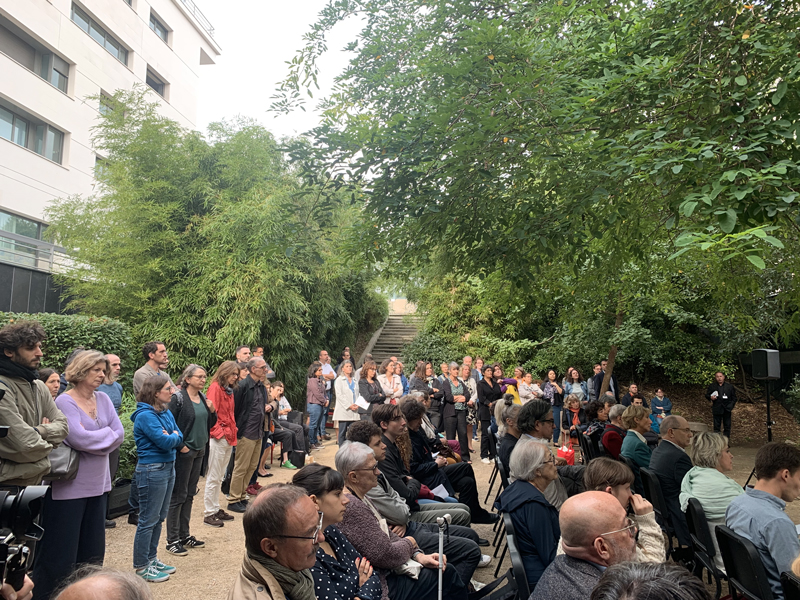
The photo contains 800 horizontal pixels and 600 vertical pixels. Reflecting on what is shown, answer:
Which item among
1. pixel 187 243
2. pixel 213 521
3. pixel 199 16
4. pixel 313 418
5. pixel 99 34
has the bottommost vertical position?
pixel 213 521

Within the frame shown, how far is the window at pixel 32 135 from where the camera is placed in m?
16.7

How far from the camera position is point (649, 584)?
141 cm

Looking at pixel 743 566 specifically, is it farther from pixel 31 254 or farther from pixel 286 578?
pixel 31 254

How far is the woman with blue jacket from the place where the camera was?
4215 mm

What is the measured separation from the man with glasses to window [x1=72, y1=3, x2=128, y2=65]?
734 inches

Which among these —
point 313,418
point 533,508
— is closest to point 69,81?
point 313,418

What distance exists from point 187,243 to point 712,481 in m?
11.3

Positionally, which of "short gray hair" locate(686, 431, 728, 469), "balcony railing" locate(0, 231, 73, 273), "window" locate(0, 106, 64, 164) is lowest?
"short gray hair" locate(686, 431, 728, 469)

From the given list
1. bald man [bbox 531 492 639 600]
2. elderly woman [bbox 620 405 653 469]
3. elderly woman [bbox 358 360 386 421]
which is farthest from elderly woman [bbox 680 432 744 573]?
elderly woman [bbox 358 360 386 421]

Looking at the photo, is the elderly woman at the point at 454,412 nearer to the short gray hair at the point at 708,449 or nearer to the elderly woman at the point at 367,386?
the elderly woman at the point at 367,386

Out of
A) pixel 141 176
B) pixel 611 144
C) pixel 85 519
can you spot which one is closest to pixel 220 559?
pixel 85 519

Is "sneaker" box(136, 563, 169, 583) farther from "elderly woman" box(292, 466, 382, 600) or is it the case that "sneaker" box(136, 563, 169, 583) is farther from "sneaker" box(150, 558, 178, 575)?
"elderly woman" box(292, 466, 382, 600)

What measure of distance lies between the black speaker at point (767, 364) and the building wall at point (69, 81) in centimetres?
1500

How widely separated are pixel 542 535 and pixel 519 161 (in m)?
2.80
